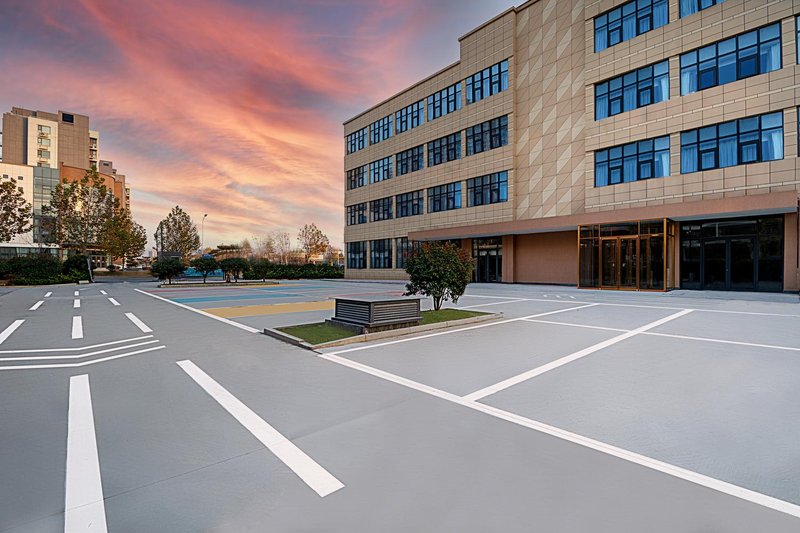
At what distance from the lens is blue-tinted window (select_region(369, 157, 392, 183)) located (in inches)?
1750

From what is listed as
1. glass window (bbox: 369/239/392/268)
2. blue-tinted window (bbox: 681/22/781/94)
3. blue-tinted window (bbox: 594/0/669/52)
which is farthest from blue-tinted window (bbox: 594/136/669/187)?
glass window (bbox: 369/239/392/268)

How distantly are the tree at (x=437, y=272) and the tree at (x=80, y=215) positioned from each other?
44875 millimetres

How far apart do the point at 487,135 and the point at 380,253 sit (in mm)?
17319

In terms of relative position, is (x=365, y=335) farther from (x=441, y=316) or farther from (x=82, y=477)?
(x=82, y=477)

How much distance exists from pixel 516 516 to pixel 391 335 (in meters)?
6.90

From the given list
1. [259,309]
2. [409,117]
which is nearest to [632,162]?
[409,117]

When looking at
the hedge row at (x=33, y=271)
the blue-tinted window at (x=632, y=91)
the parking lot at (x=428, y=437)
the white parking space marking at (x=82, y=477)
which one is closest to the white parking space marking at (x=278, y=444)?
the parking lot at (x=428, y=437)

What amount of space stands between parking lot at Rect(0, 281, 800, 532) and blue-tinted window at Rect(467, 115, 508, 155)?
87.7 ft

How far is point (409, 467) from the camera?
11.5 feet

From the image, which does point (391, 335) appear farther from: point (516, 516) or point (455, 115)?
point (455, 115)

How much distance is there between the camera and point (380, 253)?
1788 inches

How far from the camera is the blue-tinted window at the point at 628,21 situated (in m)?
24.6

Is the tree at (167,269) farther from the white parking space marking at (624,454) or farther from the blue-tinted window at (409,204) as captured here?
the white parking space marking at (624,454)

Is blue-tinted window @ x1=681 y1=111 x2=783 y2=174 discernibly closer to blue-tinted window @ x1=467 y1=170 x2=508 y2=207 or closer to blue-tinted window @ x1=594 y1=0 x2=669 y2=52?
blue-tinted window @ x1=594 y1=0 x2=669 y2=52
